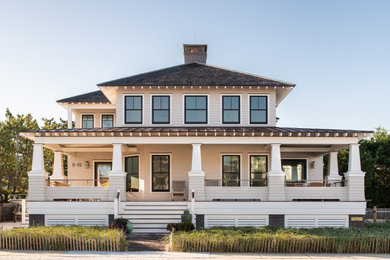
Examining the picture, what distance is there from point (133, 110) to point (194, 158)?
5069 mm

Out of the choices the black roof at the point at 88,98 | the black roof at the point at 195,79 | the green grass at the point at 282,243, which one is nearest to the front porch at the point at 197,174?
the black roof at the point at 195,79

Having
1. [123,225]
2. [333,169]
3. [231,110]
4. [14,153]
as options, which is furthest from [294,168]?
[14,153]

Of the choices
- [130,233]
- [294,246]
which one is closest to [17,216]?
[130,233]

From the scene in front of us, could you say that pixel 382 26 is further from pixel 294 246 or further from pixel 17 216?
pixel 17 216

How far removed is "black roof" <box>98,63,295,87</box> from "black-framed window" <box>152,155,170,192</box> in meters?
4.07

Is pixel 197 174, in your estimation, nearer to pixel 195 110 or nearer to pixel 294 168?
pixel 195 110

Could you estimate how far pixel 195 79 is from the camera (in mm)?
21422

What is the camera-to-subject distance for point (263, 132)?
17922mm

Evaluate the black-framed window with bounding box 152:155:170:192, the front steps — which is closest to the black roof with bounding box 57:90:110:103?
the black-framed window with bounding box 152:155:170:192

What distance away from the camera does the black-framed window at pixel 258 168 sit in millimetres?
21516

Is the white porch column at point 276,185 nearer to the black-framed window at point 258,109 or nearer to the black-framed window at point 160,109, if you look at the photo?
the black-framed window at point 258,109

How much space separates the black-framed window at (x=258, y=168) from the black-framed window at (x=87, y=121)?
429 inches

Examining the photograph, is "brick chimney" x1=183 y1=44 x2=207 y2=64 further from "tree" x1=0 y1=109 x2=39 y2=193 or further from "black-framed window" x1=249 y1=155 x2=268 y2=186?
"tree" x1=0 y1=109 x2=39 y2=193

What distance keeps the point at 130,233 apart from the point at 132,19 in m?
9.60
